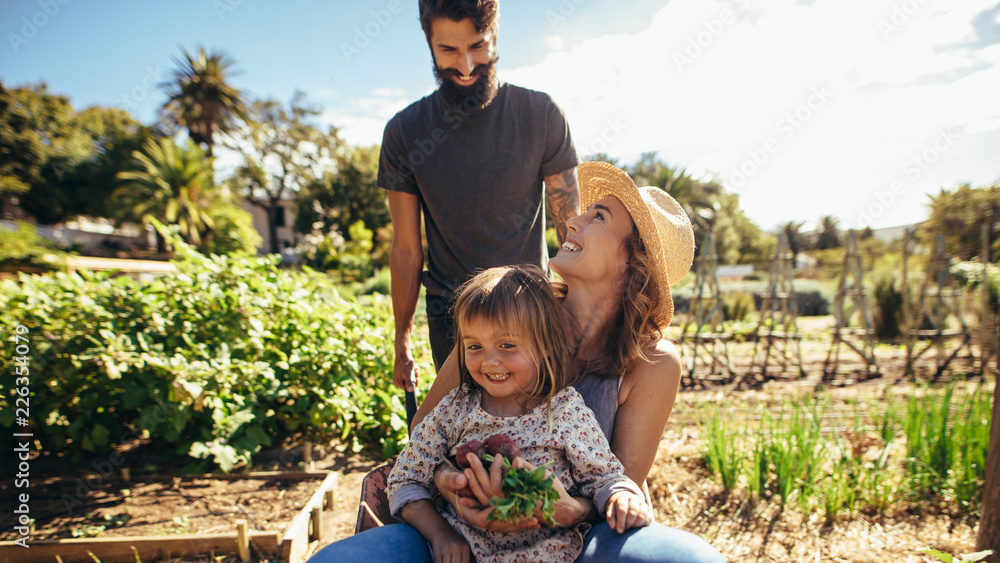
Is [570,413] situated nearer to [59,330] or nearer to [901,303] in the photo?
[59,330]

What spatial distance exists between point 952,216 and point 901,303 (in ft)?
47.0

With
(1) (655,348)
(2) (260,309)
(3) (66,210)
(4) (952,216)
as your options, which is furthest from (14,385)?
(3) (66,210)

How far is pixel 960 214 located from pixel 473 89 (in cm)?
2666

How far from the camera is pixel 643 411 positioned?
1.45 meters

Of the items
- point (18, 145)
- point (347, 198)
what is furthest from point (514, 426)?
point (18, 145)

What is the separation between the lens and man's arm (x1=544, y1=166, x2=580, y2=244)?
7.04 feet

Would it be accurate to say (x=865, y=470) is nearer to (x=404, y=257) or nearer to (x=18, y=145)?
(x=404, y=257)

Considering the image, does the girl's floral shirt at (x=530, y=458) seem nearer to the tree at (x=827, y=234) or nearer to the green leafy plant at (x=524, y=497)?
the green leafy plant at (x=524, y=497)

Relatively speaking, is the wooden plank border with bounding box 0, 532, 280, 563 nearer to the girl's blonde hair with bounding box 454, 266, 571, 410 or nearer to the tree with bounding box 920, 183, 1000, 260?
the girl's blonde hair with bounding box 454, 266, 571, 410

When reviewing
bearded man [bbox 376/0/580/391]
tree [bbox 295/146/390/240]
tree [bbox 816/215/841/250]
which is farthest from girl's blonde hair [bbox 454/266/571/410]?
tree [bbox 816/215/841/250]

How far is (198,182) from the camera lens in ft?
73.0

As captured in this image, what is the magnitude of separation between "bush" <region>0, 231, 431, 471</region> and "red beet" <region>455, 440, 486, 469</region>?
7.30 ft

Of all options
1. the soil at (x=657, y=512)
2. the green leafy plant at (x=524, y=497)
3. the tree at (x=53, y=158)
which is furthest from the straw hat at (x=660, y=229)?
the tree at (x=53, y=158)

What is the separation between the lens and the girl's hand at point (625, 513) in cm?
118
